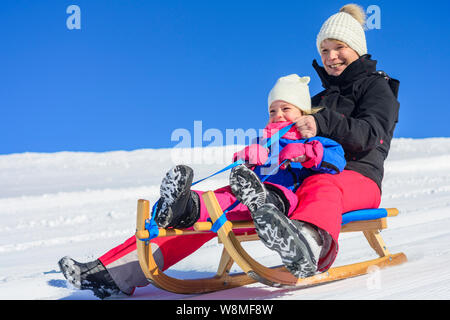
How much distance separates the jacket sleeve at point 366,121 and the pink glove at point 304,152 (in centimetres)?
8

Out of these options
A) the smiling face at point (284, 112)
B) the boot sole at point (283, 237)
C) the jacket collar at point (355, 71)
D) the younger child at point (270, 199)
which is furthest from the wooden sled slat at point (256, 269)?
the jacket collar at point (355, 71)

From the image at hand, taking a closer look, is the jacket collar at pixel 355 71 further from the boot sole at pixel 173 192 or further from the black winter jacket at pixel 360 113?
the boot sole at pixel 173 192

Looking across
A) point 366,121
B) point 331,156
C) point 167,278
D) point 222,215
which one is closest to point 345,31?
point 366,121

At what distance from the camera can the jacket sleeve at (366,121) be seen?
226 centimetres

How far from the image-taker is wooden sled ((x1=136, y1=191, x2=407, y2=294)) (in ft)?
6.75

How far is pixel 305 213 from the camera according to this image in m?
2.02

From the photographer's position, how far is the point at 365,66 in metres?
2.85

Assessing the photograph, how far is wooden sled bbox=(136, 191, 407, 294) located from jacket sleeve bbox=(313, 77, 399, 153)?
45 cm

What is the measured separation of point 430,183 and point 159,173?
6585 millimetres

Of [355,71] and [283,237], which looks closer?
[283,237]

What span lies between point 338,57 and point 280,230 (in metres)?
1.49

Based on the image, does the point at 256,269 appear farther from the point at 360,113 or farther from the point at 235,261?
the point at 360,113

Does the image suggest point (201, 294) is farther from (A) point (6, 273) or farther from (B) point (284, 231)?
(A) point (6, 273)

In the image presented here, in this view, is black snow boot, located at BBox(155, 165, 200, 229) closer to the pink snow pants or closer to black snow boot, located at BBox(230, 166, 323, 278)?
the pink snow pants
